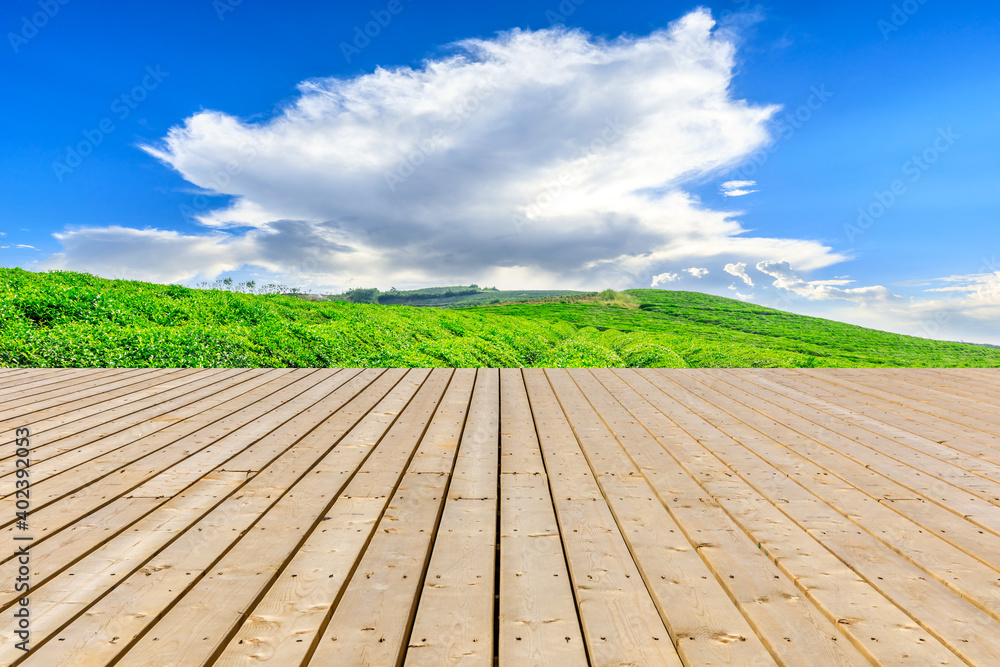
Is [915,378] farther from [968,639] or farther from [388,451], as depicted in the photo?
[388,451]

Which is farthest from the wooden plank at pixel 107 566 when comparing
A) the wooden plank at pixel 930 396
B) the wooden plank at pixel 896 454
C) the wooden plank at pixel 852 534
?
the wooden plank at pixel 930 396

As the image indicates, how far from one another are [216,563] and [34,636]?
49 centimetres

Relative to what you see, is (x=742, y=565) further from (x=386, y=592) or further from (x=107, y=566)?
(x=107, y=566)

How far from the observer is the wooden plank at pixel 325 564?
1.43m

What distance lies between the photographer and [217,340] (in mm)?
8906

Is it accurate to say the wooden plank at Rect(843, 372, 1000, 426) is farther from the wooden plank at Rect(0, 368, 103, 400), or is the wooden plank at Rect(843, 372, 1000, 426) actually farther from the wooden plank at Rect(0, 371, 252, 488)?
the wooden plank at Rect(0, 368, 103, 400)

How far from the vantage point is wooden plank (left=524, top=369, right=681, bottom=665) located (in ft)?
4.64

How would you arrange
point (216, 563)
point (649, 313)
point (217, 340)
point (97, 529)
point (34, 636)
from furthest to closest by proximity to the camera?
1. point (649, 313)
2. point (217, 340)
3. point (97, 529)
4. point (216, 563)
5. point (34, 636)

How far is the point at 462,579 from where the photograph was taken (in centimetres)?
172

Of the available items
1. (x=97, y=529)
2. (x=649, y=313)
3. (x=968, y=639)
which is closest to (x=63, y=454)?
(x=97, y=529)

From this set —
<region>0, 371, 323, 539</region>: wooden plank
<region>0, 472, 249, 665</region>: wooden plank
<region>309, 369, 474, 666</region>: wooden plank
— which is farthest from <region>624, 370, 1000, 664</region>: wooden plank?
<region>0, 371, 323, 539</region>: wooden plank

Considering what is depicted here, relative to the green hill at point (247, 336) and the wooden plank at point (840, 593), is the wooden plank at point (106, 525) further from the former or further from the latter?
the green hill at point (247, 336)

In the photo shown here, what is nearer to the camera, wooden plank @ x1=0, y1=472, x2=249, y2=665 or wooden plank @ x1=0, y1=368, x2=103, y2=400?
wooden plank @ x1=0, y1=472, x2=249, y2=665

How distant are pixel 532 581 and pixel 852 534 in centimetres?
141
